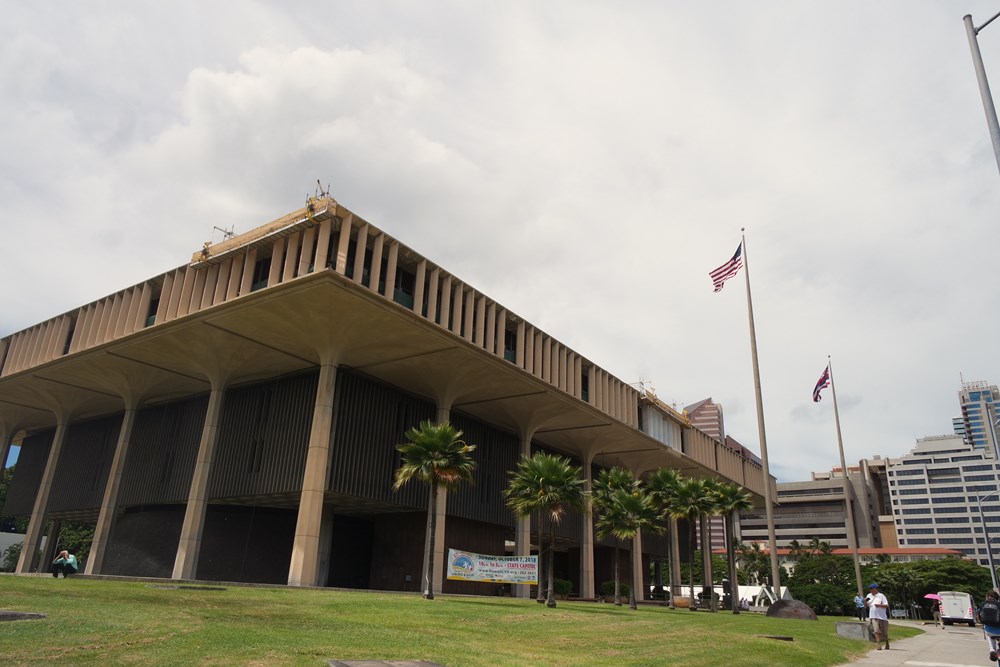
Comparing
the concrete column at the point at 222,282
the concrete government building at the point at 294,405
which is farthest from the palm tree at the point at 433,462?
the concrete column at the point at 222,282

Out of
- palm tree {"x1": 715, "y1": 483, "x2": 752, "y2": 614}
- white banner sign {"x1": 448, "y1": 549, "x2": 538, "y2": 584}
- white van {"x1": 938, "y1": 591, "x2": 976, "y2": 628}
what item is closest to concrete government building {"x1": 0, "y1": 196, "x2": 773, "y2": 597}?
white banner sign {"x1": 448, "y1": 549, "x2": 538, "y2": 584}

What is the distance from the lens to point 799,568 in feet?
349

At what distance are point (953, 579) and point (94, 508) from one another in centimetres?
10689

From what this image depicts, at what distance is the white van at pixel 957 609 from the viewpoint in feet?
149

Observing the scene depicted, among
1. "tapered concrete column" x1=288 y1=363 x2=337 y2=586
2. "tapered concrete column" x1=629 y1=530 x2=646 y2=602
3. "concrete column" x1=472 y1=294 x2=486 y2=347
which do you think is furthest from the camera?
"tapered concrete column" x1=629 y1=530 x2=646 y2=602

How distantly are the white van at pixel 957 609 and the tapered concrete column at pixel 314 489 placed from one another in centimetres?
4128

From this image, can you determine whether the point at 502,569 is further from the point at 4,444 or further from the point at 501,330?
the point at 4,444

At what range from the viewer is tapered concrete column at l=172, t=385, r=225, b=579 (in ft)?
119

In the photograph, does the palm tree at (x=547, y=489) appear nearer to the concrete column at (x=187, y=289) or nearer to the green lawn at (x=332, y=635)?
the green lawn at (x=332, y=635)

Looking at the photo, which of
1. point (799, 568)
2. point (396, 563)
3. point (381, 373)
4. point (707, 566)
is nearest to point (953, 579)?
point (799, 568)

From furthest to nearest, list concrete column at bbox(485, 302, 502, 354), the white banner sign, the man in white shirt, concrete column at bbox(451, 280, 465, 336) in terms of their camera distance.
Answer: concrete column at bbox(485, 302, 502, 354) < concrete column at bbox(451, 280, 465, 336) < the white banner sign < the man in white shirt

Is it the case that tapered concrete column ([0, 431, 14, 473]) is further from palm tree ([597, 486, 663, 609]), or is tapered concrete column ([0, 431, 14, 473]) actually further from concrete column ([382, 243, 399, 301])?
palm tree ([597, 486, 663, 609])

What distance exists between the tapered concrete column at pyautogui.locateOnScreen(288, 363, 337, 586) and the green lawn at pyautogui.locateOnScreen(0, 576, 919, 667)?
8008mm

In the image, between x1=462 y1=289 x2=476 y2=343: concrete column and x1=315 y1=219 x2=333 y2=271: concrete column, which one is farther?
x1=462 y1=289 x2=476 y2=343: concrete column
